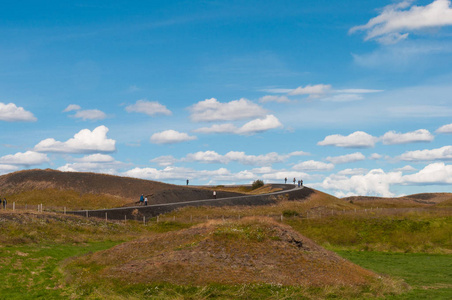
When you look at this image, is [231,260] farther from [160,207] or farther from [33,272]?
[160,207]

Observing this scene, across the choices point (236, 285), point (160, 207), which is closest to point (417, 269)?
point (236, 285)

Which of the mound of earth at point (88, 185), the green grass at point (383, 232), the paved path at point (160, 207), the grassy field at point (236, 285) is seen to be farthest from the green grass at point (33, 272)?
the mound of earth at point (88, 185)

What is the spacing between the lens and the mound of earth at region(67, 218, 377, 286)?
26.8m

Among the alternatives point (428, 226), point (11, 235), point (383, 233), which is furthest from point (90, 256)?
point (428, 226)

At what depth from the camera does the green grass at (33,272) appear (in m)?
27.0

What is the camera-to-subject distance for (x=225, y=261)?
28359 millimetres

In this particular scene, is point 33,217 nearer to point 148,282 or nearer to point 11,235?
point 11,235

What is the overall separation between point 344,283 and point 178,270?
10.7 m

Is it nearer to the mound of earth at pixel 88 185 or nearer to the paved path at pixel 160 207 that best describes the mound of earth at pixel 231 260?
the paved path at pixel 160 207

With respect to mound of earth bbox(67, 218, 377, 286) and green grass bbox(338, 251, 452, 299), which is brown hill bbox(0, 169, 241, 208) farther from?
mound of earth bbox(67, 218, 377, 286)

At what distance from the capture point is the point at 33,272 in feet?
110

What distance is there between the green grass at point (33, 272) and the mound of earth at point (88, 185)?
66.2 m

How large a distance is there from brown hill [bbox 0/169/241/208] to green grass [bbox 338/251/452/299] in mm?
58890

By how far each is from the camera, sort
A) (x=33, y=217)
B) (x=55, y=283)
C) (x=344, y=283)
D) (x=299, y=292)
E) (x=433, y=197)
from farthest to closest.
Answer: (x=433, y=197), (x=33, y=217), (x=55, y=283), (x=344, y=283), (x=299, y=292)
